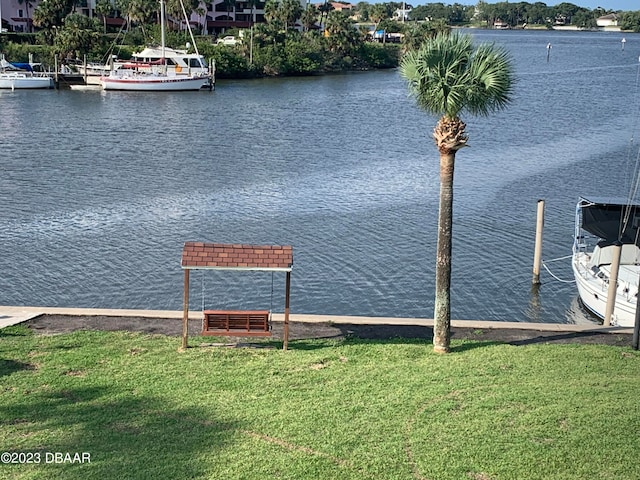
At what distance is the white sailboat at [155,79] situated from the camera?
3241 inches

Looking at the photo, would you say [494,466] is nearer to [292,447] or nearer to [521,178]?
[292,447]

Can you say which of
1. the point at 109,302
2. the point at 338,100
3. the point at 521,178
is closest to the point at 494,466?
the point at 109,302

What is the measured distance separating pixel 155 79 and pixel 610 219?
209ft

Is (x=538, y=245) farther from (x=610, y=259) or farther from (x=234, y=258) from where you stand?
(x=234, y=258)

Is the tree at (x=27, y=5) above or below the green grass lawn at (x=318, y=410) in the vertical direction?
above

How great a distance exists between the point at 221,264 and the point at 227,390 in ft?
7.94

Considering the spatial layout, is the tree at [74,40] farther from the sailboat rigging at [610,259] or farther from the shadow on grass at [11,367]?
the shadow on grass at [11,367]

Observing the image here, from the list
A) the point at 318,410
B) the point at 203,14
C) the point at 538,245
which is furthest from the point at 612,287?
the point at 203,14

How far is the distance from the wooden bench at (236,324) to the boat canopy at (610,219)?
12.4 metres

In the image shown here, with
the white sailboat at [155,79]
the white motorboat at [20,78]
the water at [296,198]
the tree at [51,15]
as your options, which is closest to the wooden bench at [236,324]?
the water at [296,198]

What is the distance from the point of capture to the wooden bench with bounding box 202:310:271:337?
15.9 meters

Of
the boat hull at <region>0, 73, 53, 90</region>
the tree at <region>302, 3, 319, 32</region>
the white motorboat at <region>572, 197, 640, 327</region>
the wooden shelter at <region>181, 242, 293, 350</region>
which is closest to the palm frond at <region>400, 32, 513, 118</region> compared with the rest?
the wooden shelter at <region>181, 242, 293, 350</region>

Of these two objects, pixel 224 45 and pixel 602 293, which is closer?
pixel 602 293

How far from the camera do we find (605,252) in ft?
79.7
